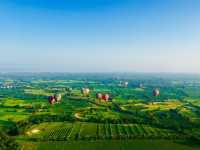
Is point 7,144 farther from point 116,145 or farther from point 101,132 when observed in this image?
point 101,132

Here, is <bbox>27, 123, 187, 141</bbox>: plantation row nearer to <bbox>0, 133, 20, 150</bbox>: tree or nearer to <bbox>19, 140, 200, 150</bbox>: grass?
<bbox>19, 140, 200, 150</bbox>: grass

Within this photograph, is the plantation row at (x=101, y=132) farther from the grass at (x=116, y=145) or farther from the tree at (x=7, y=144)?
the tree at (x=7, y=144)

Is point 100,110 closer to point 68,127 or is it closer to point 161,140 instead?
point 68,127

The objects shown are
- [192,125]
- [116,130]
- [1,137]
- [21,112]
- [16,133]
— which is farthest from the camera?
[21,112]

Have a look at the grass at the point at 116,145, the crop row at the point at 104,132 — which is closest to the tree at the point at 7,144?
the grass at the point at 116,145

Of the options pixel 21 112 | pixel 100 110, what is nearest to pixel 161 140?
pixel 100 110

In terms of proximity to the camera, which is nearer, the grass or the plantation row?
the grass

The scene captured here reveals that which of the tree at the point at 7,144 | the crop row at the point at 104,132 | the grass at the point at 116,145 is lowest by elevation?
the grass at the point at 116,145

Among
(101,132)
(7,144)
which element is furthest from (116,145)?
(7,144)

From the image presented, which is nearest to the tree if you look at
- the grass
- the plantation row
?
the grass
